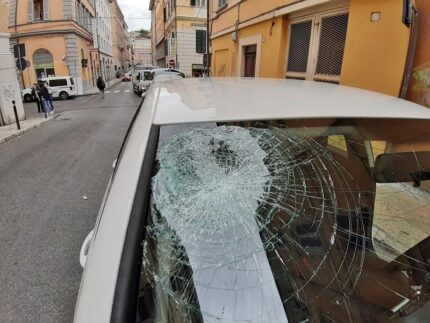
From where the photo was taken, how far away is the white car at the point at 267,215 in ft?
3.10

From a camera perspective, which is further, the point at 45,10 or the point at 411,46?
the point at 45,10

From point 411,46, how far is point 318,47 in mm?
2428

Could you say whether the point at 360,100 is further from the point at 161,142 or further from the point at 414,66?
the point at 414,66

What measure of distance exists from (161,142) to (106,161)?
17.4 feet

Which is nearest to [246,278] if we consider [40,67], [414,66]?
[414,66]

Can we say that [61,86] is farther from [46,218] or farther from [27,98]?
[46,218]

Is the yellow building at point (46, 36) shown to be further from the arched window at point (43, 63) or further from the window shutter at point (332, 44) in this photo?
the window shutter at point (332, 44)

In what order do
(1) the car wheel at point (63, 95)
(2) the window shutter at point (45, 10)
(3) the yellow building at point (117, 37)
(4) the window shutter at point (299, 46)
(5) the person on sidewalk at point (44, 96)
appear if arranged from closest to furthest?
(4) the window shutter at point (299, 46)
(5) the person on sidewalk at point (44, 96)
(1) the car wheel at point (63, 95)
(2) the window shutter at point (45, 10)
(3) the yellow building at point (117, 37)

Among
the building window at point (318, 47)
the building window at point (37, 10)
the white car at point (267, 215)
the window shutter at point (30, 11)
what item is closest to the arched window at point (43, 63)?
the window shutter at point (30, 11)

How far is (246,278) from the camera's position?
39.1 inches

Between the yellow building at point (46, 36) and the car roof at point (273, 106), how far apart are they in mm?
24465

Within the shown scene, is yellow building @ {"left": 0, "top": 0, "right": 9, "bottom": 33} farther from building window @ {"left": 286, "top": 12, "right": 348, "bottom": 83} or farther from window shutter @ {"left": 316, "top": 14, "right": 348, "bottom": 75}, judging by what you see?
window shutter @ {"left": 316, "top": 14, "right": 348, "bottom": 75}

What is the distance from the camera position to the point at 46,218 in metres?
3.79

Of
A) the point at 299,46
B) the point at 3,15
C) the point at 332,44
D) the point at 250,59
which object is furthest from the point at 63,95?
the point at 332,44
